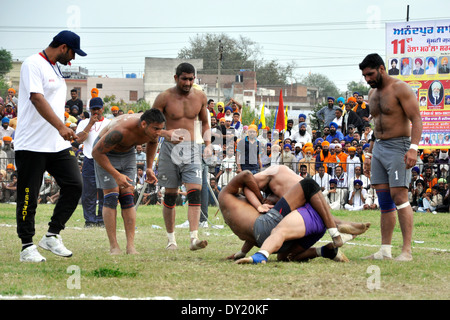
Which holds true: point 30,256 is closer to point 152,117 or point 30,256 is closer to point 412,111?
point 152,117

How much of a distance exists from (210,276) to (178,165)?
3.33 metres

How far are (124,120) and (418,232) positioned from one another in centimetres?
619

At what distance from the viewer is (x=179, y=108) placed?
30.5 feet

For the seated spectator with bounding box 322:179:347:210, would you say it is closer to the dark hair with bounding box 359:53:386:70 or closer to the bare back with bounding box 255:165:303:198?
the dark hair with bounding box 359:53:386:70

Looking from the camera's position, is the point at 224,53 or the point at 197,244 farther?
the point at 224,53

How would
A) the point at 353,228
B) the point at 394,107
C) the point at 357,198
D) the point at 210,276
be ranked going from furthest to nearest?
the point at 357,198
the point at 394,107
the point at 353,228
the point at 210,276

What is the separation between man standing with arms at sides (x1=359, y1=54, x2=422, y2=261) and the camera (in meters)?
7.95

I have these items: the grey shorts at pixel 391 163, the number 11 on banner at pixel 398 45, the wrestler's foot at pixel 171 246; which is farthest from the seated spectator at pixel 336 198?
the grey shorts at pixel 391 163

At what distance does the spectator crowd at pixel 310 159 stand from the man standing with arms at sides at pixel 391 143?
775 cm

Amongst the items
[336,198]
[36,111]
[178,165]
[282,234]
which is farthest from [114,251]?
[336,198]

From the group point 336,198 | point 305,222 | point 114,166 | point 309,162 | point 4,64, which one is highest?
point 4,64

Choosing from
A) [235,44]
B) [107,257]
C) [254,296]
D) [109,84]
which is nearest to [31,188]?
[107,257]

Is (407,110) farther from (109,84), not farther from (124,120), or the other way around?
(109,84)

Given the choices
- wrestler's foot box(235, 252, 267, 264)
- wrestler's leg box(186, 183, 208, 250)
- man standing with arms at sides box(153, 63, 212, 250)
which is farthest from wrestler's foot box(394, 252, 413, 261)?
man standing with arms at sides box(153, 63, 212, 250)
